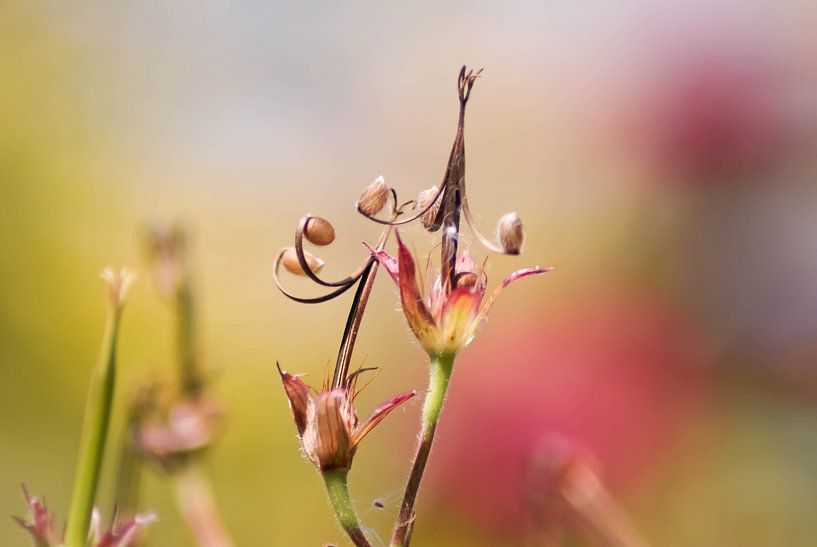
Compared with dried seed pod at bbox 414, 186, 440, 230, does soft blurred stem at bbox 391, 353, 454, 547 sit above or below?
below

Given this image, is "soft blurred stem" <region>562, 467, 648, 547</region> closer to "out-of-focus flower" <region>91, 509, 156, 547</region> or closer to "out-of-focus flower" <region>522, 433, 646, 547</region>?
"out-of-focus flower" <region>522, 433, 646, 547</region>

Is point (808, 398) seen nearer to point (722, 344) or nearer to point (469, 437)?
point (722, 344)

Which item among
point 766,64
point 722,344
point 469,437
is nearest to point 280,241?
point 469,437

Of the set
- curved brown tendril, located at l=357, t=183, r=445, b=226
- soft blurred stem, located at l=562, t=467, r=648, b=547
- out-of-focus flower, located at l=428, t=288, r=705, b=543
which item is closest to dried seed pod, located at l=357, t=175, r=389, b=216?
curved brown tendril, located at l=357, t=183, r=445, b=226

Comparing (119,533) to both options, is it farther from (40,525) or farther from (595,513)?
(595,513)

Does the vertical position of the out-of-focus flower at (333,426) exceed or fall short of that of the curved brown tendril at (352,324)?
it falls short

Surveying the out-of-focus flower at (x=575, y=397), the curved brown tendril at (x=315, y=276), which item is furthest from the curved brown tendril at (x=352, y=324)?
the out-of-focus flower at (x=575, y=397)

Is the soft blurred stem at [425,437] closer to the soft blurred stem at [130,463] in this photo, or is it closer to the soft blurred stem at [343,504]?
the soft blurred stem at [343,504]
